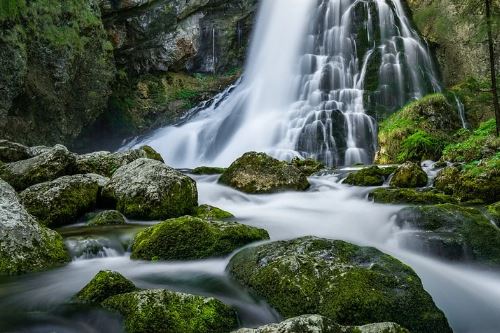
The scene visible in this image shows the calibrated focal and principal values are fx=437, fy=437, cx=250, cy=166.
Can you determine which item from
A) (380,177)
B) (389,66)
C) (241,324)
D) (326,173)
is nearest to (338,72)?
(389,66)

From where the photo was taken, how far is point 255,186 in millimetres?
10312

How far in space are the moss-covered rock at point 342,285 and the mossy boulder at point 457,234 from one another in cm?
161

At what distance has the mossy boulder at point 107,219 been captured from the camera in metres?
7.14

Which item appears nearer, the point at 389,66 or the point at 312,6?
the point at 389,66

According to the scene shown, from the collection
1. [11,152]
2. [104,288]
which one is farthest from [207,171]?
[104,288]

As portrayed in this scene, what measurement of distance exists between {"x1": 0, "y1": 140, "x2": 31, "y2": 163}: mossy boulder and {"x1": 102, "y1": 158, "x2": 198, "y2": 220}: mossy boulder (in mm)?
4233

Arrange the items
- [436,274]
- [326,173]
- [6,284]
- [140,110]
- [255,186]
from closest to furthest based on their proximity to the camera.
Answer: [6,284] < [436,274] < [255,186] < [326,173] < [140,110]

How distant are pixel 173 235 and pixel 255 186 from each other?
16.4 feet

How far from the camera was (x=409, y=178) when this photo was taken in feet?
33.1

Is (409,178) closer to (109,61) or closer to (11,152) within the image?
(11,152)

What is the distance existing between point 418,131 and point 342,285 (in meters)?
12.8

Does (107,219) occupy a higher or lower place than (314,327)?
lower

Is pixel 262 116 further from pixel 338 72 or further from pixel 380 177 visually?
pixel 380 177

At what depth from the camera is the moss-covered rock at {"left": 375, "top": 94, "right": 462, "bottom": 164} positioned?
1449 centimetres
